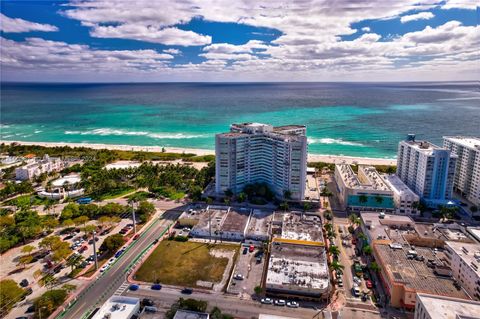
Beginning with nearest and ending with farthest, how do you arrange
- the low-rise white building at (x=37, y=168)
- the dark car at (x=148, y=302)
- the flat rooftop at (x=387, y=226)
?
the dark car at (x=148, y=302), the flat rooftop at (x=387, y=226), the low-rise white building at (x=37, y=168)

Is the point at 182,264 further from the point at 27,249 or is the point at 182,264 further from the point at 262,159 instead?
the point at 262,159

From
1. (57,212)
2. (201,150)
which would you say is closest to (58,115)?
(201,150)

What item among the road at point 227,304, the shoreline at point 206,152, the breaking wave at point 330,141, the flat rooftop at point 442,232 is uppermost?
the breaking wave at point 330,141

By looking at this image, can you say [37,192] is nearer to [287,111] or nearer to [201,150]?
[201,150]

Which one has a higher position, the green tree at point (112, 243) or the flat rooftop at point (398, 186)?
the flat rooftop at point (398, 186)

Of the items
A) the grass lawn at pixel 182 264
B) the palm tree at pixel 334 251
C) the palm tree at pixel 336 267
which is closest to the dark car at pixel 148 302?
the grass lawn at pixel 182 264

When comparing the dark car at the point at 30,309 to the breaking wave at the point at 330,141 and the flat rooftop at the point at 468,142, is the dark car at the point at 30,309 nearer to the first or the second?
the flat rooftop at the point at 468,142

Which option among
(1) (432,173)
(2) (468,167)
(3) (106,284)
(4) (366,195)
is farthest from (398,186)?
(3) (106,284)

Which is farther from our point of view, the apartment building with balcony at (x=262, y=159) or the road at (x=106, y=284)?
the apartment building with balcony at (x=262, y=159)
